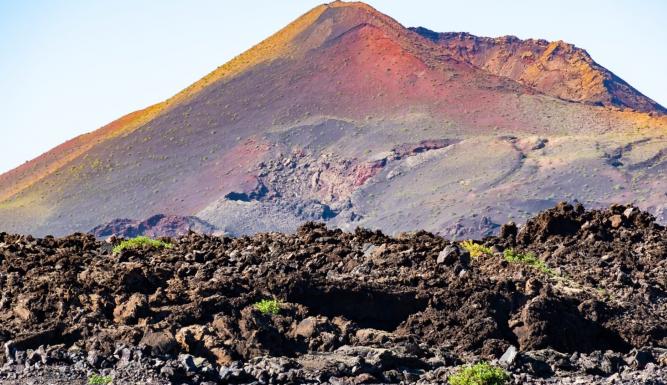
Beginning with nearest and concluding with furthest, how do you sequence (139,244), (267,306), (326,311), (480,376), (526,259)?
(480,376) < (267,306) < (326,311) < (139,244) < (526,259)

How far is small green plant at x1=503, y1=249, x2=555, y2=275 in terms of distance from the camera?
20.6 m

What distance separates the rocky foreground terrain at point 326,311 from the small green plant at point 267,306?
0.05 m

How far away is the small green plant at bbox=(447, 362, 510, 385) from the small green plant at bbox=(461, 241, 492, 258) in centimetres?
641

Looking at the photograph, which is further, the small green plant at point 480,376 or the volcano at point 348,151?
the volcano at point 348,151

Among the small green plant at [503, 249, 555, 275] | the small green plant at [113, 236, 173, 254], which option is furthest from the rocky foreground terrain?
the small green plant at [113, 236, 173, 254]

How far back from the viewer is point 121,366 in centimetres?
1441

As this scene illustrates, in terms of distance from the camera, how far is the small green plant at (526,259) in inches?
813

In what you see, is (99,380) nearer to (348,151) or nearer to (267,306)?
(267,306)

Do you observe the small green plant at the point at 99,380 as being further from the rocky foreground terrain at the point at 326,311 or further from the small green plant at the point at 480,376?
the small green plant at the point at 480,376

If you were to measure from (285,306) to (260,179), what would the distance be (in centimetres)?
13943

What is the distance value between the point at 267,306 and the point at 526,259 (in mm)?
5865

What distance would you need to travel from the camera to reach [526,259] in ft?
70.3

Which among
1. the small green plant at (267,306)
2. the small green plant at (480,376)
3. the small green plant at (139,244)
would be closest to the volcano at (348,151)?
the small green plant at (139,244)

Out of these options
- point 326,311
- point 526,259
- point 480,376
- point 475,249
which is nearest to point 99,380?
point 480,376
